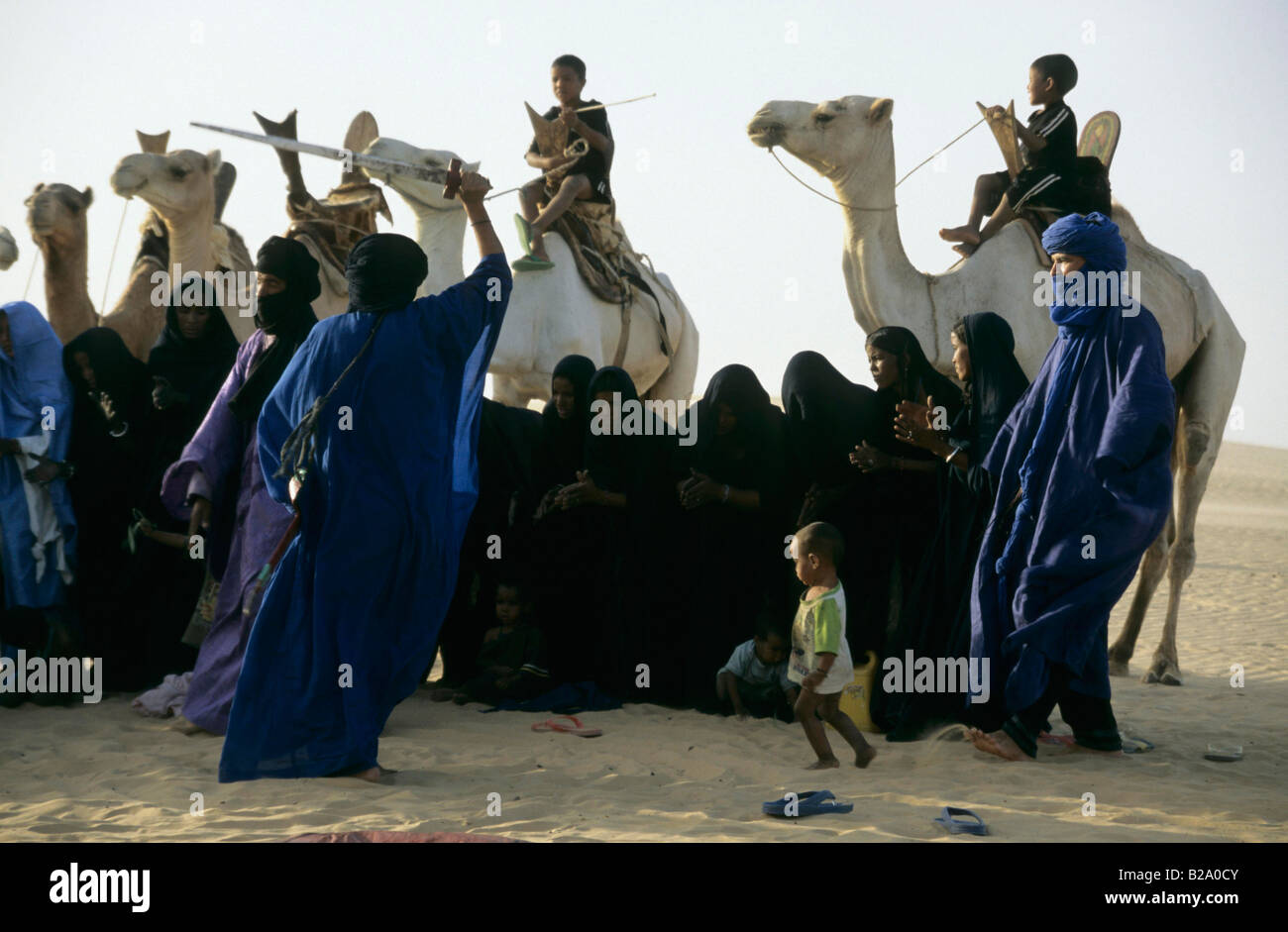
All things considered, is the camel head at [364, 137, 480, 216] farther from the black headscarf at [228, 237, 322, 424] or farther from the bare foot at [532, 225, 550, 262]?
the black headscarf at [228, 237, 322, 424]

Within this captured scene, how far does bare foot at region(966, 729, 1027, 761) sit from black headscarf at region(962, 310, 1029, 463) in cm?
118

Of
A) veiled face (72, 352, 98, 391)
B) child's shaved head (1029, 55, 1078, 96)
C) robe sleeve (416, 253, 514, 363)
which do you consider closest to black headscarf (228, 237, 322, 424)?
robe sleeve (416, 253, 514, 363)

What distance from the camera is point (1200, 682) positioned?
29.1 ft

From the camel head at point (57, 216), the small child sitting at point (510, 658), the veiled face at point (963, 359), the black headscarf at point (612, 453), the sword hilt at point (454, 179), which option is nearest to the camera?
the sword hilt at point (454, 179)

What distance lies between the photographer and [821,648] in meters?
5.45

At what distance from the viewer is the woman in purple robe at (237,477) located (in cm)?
628

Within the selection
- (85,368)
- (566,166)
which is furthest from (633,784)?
(566,166)

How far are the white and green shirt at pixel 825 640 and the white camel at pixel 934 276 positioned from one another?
331 cm

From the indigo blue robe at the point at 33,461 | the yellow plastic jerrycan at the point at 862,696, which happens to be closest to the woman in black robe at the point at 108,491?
the indigo blue robe at the point at 33,461

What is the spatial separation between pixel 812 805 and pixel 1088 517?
1.78 m

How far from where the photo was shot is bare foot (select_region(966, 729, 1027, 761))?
579 centimetres

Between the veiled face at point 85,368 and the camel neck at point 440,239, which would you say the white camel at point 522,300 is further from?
the veiled face at point 85,368

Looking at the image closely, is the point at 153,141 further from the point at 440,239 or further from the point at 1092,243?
the point at 1092,243

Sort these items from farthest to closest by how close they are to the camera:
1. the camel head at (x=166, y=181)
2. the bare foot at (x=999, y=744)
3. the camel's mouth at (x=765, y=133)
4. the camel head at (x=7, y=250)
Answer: the camel head at (x=166, y=181) → the camel's mouth at (x=765, y=133) → the camel head at (x=7, y=250) → the bare foot at (x=999, y=744)
